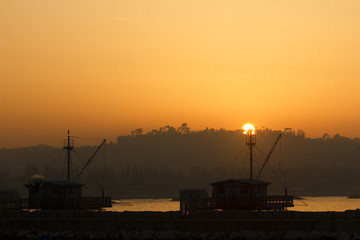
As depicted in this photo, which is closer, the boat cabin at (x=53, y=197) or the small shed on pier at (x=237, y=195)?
the small shed on pier at (x=237, y=195)

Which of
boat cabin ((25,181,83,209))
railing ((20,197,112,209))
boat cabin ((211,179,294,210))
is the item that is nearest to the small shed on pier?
boat cabin ((211,179,294,210))

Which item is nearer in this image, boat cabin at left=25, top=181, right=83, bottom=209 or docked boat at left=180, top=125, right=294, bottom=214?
docked boat at left=180, top=125, right=294, bottom=214

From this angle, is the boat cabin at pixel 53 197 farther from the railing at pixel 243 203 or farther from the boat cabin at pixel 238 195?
the railing at pixel 243 203

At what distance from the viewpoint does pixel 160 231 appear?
92812 millimetres

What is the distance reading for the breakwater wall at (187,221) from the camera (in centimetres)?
8706

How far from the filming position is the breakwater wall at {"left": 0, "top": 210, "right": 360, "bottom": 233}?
286 feet

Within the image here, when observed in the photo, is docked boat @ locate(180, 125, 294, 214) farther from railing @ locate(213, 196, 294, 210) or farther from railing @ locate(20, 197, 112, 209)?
railing @ locate(20, 197, 112, 209)

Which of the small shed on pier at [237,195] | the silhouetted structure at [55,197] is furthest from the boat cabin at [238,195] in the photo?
the silhouetted structure at [55,197]

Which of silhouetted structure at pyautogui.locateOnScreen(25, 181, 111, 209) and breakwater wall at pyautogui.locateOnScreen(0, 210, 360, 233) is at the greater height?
silhouetted structure at pyautogui.locateOnScreen(25, 181, 111, 209)

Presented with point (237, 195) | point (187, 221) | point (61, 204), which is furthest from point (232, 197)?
point (61, 204)

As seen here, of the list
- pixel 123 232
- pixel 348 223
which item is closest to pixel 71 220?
pixel 123 232

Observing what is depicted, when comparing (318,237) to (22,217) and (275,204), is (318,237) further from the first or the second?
(22,217)

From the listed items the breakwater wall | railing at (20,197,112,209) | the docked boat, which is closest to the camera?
the breakwater wall

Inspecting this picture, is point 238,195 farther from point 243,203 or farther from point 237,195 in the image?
point 243,203
